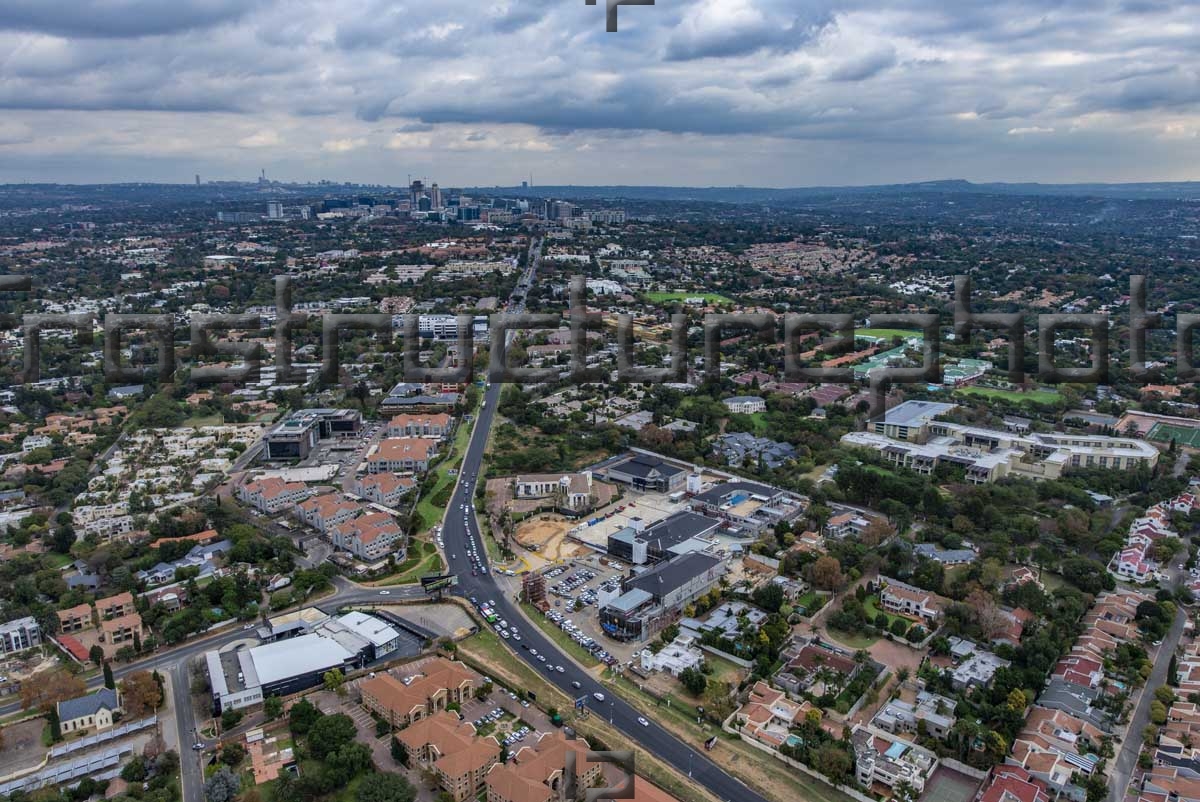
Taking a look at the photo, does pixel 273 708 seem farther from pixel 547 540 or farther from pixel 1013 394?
pixel 1013 394

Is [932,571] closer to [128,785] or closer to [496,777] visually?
[496,777]

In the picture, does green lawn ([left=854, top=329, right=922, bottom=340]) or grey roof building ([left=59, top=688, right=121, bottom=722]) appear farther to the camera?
green lawn ([left=854, top=329, right=922, bottom=340])

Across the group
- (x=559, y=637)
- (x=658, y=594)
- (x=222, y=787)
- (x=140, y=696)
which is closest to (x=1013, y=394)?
(x=658, y=594)

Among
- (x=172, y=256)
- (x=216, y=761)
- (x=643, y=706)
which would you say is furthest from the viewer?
(x=172, y=256)

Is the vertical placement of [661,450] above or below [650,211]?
below

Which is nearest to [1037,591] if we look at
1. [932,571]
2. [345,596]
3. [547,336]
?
[932,571]

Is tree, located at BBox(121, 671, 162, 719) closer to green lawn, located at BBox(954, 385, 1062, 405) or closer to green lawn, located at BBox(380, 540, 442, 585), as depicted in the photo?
green lawn, located at BBox(380, 540, 442, 585)

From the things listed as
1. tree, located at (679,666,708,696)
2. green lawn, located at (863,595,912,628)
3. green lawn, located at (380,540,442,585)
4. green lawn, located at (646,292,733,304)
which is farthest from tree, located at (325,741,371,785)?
green lawn, located at (646,292,733,304)
